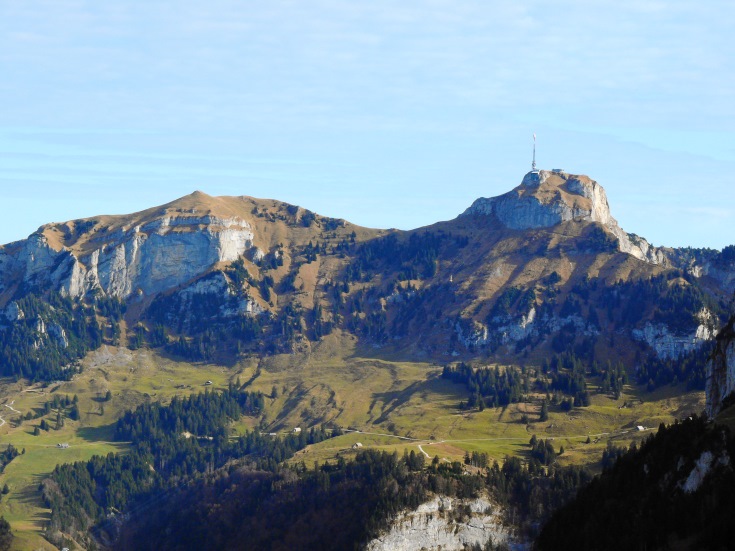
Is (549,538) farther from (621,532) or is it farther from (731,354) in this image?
(731,354)

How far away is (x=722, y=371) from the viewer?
580 feet

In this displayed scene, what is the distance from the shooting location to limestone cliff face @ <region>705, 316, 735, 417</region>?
170875 millimetres

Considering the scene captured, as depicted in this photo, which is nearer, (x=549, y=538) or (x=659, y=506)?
(x=659, y=506)

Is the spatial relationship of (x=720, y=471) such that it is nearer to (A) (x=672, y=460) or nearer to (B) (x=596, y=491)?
(A) (x=672, y=460)

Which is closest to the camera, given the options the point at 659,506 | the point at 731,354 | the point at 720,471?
the point at 720,471

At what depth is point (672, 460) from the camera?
14488 centimetres

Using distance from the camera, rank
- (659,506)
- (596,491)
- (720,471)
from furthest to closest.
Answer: (596,491) < (659,506) < (720,471)

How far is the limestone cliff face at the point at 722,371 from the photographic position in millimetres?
170875

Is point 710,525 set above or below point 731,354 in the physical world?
below

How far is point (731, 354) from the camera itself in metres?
172

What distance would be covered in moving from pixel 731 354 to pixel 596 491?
1406 inches

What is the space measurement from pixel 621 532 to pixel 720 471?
19.0 meters

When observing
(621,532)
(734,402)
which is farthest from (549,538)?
(734,402)

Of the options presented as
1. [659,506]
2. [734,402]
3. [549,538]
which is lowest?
[549,538]
